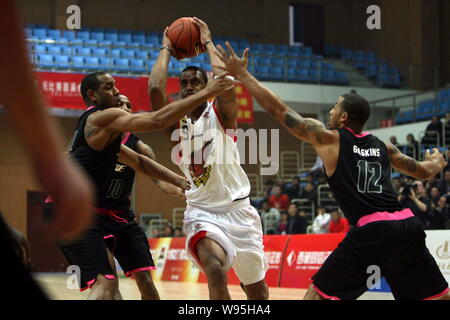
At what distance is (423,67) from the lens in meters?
23.7

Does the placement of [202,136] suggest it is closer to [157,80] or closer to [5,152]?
[157,80]

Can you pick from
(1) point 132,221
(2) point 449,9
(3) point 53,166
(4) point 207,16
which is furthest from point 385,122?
(3) point 53,166

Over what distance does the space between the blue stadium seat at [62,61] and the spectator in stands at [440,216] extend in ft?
39.9

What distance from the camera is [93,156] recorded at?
5.12 meters

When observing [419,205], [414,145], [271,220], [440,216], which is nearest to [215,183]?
[419,205]

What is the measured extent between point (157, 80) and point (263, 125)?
18.5 meters

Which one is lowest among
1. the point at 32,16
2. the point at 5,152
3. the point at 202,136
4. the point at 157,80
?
the point at 5,152

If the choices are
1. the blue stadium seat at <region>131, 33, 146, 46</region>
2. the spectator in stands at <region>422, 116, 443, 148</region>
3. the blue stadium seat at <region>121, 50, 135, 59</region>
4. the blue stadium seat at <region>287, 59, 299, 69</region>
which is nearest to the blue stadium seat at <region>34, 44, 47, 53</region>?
the blue stadium seat at <region>121, 50, 135, 59</region>

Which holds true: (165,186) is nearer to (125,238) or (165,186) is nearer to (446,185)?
(125,238)

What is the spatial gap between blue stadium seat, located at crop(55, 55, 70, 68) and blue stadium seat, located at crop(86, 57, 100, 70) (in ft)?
1.94

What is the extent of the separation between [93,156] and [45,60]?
53.1ft

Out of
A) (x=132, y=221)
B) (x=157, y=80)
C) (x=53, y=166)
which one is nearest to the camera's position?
(x=53, y=166)

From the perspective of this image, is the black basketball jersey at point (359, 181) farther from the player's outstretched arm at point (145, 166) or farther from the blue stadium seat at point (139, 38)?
the blue stadium seat at point (139, 38)

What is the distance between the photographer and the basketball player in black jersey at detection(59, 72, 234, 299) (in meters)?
4.69
